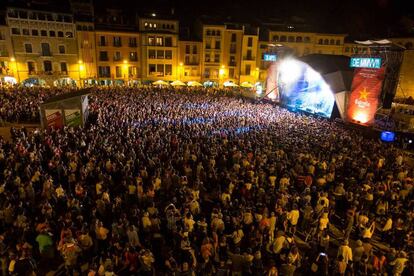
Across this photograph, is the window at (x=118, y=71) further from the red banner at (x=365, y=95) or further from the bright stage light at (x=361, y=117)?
the bright stage light at (x=361, y=117)

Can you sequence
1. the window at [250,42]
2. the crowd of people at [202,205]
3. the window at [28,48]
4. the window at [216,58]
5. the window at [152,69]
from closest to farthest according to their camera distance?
the crowd of people at [202,205]
the window at [28,48]
the window at [152,69]
the window at [216,58]
the window at [250,42]

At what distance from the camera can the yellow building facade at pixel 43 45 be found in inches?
1533

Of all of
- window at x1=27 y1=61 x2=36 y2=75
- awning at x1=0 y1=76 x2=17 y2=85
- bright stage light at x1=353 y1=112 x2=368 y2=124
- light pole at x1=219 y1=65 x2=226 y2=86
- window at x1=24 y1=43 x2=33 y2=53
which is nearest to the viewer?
bright stage light at x1=353 y1=112 x2=368 y2=124

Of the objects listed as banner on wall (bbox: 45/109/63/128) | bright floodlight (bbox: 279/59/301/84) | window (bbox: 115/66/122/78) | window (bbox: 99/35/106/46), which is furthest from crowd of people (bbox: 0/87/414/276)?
window (bbox: 99/35/106/46)

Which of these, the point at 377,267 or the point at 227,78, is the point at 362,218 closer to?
the point at 377,267

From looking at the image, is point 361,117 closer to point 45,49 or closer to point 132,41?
point 132,41

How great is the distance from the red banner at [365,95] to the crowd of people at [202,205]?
5622mm

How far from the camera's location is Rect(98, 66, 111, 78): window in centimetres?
4419

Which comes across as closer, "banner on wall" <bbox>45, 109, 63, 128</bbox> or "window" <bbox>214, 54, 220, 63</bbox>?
"banner on wall" <bbox>45, 109, 63, 128</bbox>

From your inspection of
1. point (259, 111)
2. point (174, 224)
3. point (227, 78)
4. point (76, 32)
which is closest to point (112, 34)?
point (76, 32)

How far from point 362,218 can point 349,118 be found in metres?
16.8

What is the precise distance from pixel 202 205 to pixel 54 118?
1251cm

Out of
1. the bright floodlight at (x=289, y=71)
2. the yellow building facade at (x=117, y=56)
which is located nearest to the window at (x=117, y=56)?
the yellow building facade at (x=117, y=56)

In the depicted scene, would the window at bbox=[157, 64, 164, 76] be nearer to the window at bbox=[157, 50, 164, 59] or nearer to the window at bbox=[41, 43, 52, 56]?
the window at bbox=[157, 50, 164, 59]
